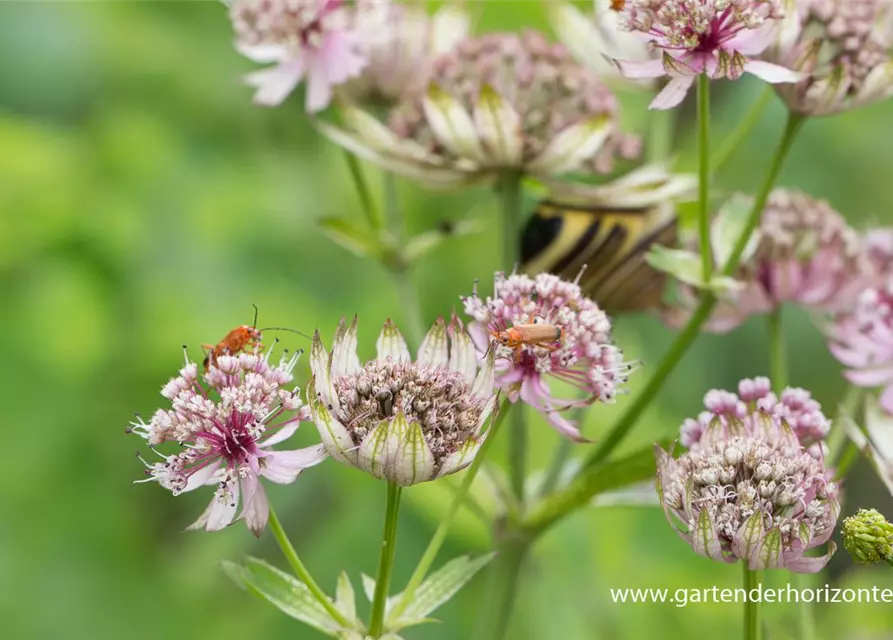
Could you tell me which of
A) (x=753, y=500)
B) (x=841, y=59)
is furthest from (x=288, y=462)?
(x=841, y=59)

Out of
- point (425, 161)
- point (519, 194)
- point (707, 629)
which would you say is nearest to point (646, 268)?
point (519, 194)

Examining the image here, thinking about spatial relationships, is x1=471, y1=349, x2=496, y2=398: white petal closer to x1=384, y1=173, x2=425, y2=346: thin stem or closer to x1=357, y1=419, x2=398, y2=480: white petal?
x1=357, y1=419, x2=398, y2=480: white petal

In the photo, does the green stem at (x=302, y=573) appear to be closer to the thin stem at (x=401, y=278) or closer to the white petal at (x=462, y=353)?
the white petal at (x=462, y=353)

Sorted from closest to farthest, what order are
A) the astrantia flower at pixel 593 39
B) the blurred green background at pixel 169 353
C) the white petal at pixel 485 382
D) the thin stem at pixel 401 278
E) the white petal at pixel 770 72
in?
the white petal at pixel 485 382 < the white petal at pixel 770 72 < the thin stem at pixel 401 278 < the astrantia flower at pixel 593 39 < the blurred green background at pixel 169 353

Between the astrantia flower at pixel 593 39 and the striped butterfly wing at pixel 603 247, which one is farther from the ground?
the astrantia flower at pixel 593 39

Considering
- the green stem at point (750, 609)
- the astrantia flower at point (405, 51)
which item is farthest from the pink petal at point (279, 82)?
the green stem at point (750, 609)

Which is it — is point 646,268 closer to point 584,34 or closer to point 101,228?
point 584,34
